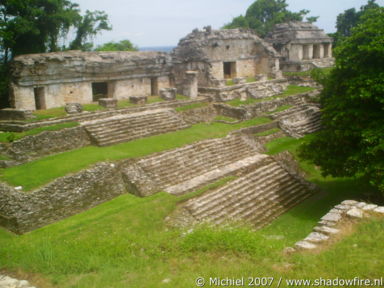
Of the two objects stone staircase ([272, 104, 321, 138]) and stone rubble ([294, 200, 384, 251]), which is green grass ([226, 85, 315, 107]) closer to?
stone staircase ([272, 104, 321, 138])

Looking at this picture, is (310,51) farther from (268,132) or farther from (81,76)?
(81,76)

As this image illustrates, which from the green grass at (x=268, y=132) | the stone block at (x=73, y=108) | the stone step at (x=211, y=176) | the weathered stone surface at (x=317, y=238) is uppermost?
the stone block at (x=73, y=108)

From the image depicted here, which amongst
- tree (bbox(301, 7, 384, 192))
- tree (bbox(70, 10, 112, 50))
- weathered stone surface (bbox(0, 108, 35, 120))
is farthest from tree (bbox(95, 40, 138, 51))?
tree (bbox(301, 7, 384, 192))

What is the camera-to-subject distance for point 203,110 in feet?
63.6

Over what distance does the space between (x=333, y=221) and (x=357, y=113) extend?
4122 millimetres

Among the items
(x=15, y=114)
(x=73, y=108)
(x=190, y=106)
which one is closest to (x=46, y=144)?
(x=15, y=114)

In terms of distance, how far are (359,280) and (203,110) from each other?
1440cm

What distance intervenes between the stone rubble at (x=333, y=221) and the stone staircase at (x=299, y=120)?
9.47 meters

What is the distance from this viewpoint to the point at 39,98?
670 inches

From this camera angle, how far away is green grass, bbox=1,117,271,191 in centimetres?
1105

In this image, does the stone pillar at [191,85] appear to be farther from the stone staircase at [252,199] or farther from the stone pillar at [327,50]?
the stone pillar at [327,50]

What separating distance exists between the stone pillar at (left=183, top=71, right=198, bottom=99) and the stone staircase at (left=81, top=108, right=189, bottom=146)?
288cm

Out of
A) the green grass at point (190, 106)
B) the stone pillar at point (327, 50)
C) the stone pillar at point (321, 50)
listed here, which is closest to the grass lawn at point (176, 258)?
the green grass at point (190, 106)

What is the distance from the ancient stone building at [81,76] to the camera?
1603 cm
